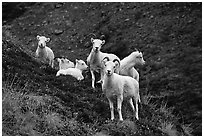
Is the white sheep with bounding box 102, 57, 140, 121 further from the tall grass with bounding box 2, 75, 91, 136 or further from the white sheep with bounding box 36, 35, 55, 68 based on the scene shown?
the white sheep with bounding box 36, 35, 55, 68

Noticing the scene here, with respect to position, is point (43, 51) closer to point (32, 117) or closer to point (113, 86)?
point (113, 86)

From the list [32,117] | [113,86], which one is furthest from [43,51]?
[32,117]

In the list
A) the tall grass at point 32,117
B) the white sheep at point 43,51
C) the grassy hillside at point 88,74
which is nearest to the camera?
the tall grass at point 32,117

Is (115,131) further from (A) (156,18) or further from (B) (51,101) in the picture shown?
(A) (156,18)

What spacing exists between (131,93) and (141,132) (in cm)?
135

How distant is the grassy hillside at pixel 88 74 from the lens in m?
15.3

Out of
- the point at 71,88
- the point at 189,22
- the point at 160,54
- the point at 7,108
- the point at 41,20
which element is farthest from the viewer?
the point at 41,20

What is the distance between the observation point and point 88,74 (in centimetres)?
2342

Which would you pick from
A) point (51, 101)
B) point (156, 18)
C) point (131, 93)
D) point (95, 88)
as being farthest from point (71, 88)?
point (156, 18)

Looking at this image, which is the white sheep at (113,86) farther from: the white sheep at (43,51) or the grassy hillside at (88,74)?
the white sheep at (43,51)

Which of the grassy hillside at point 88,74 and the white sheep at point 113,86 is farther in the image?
the grassy hillside at point 88,74

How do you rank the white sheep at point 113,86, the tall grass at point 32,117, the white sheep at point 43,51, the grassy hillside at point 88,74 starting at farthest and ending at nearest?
the white sheep at point 43,51 → the grassy hillside at point 88,74 → the white sheep at point 113,86 → the tall grass at point 32,117

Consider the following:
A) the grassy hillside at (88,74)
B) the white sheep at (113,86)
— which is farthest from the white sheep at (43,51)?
the white sheep at (113,86)

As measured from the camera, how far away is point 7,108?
14.6m
